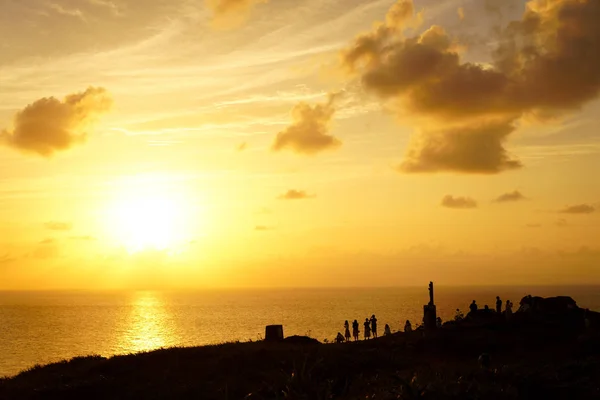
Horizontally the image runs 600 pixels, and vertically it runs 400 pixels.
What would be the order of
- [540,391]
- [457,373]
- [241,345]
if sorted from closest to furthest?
1. [540,391]
2. [457,373]
3. [241,345]

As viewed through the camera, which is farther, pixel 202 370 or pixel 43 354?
pixel 43 354

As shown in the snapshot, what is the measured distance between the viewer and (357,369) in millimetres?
28703

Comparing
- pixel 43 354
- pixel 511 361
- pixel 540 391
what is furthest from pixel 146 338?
pixel 540 391

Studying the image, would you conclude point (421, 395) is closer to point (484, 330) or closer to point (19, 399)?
point (19, 399)

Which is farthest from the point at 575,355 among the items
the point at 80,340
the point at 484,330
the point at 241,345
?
the point at 80,340

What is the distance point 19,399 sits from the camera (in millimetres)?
26328

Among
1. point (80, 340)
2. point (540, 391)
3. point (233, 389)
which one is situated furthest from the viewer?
point (80, 340)

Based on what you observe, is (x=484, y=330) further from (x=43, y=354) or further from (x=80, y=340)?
(x=80, y=340)

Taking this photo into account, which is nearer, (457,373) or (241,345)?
(457,373)

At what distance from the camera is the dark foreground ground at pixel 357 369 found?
20234 mm

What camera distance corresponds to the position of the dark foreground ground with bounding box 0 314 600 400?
20234mm

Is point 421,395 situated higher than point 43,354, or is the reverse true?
point 421,395

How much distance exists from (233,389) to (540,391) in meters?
11.6

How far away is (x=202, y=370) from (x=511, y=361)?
1437 centimetres
